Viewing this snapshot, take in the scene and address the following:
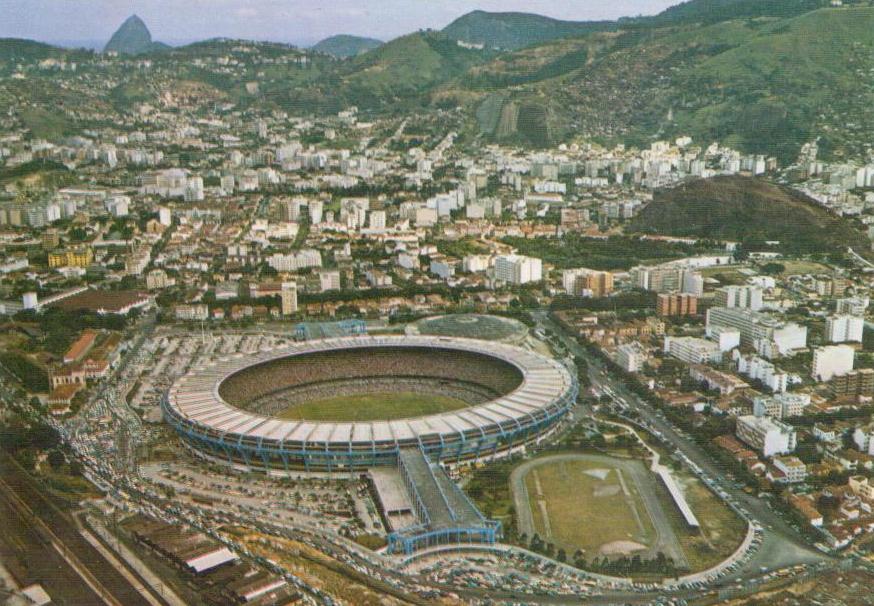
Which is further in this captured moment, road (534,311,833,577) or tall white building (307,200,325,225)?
tall white building (307,200,325,225)

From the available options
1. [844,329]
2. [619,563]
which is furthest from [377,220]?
[619,563]

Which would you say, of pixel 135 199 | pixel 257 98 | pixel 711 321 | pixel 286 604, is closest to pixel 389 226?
pixel 135 199

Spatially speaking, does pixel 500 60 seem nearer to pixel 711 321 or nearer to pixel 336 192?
pixel 336 192

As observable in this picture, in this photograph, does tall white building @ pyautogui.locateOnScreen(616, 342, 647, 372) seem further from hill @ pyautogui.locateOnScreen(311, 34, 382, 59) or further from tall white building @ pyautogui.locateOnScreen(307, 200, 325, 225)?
hill @ pyautogui.locateOnScreen(311, 34, 382, 59)

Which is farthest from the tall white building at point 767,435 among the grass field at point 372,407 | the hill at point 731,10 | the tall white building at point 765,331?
the hill at point 731,10

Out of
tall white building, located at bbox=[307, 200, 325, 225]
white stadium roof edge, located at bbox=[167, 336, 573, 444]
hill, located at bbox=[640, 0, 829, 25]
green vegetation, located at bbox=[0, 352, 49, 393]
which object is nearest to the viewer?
white stadium roof edge, located at bbox=[167, 336, 573, 444]

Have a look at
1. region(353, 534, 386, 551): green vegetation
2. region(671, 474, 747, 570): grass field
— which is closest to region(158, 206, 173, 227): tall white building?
region(353, 534, 386, 551): green vegetation
